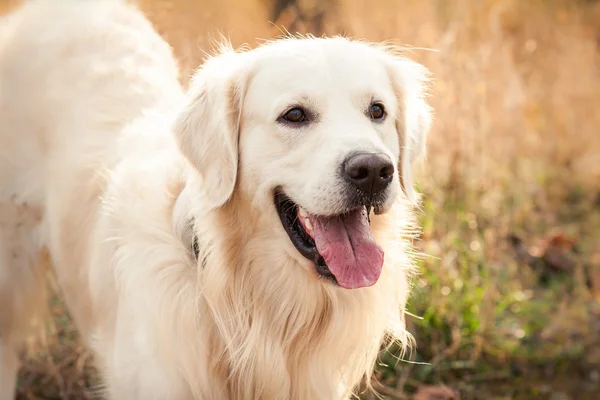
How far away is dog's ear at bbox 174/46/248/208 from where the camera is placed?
2.79 meters

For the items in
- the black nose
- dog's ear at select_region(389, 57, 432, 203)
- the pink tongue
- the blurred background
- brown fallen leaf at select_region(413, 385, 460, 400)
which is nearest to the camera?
the black nose

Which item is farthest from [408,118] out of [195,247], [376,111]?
[195,247]

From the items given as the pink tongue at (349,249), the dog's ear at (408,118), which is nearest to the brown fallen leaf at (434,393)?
the dog's ear at (408,118)

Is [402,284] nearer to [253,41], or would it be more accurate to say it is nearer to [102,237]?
[102,237]

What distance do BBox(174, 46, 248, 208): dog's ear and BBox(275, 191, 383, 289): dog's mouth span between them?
0.66ft

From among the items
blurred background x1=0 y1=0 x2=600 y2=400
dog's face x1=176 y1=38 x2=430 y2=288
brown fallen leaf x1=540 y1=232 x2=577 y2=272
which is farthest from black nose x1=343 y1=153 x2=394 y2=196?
brown fallen leaf x1=540 y1=232 x2=577 y2=272

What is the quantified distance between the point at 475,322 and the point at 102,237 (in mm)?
2174

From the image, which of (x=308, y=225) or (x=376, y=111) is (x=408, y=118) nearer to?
(x=376, y=111)

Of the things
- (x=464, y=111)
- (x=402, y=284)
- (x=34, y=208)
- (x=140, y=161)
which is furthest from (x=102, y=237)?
(x=464, y=111)

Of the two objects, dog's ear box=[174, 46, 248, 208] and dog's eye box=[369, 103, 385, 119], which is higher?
dog's eye box=[369, 103, 385, 119]

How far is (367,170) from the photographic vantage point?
100 inches

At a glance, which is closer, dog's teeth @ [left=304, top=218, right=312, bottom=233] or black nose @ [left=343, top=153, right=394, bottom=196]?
black nose @ [left=343, top=153, right=394, bottom=196]

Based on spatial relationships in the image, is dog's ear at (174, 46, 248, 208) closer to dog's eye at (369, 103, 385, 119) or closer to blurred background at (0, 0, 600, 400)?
dog's eye at (369, 103, 385, 119)

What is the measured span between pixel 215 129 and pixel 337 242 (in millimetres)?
578
